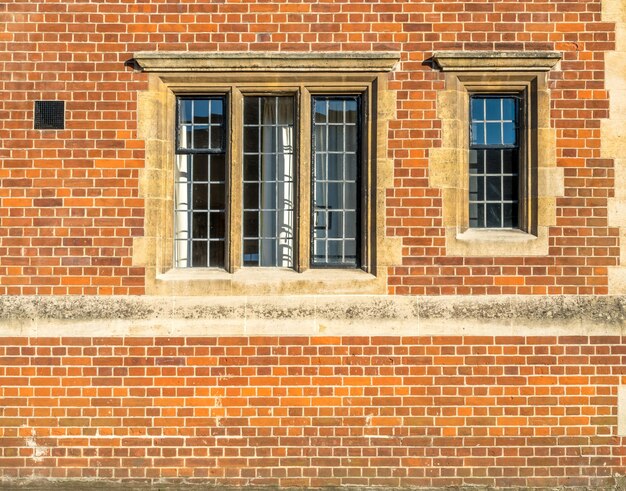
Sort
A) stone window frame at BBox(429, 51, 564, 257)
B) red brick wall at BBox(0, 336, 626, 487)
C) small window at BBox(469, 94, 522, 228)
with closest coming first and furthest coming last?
red brick wall at BBox(0, 336, 626, 487), stone window frame at BBox(429, 51, 564, 257), small window at BBox(469, 94, 522, 228)

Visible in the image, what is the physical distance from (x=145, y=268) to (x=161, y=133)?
138cm

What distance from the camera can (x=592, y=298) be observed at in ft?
24.2

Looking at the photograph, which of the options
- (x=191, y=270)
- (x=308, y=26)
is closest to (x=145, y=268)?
(x=191, y=270)

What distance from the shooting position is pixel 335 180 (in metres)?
7.69

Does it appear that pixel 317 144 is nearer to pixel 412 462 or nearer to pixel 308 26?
pixel 308 26

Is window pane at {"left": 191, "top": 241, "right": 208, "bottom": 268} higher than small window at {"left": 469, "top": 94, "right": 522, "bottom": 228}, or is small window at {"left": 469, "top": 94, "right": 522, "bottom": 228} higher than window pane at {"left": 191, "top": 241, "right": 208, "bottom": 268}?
small window at {"left": 469, "top": 94, "right": 522, "bottom": 228}

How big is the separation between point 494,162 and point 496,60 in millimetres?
1018

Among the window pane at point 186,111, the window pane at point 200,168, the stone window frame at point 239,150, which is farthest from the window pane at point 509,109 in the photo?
the window pane at point 186,111

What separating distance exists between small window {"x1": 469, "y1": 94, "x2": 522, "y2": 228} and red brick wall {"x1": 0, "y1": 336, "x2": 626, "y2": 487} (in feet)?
4.27

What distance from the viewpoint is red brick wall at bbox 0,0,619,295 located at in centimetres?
743

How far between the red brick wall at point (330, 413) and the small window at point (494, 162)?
1.30 metres

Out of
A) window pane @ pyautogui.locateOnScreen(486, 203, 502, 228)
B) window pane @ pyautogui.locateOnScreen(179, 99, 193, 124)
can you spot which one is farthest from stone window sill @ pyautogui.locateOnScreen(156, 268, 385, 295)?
window pane @ pyautogui.locateOnScreen(179, 99, 193, 124)

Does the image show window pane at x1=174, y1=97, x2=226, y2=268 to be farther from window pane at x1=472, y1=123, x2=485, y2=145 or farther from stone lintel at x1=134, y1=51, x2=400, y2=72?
window pane at x1=472, y1=123, x2=485, y2=145

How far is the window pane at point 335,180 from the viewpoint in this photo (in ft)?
25.1
